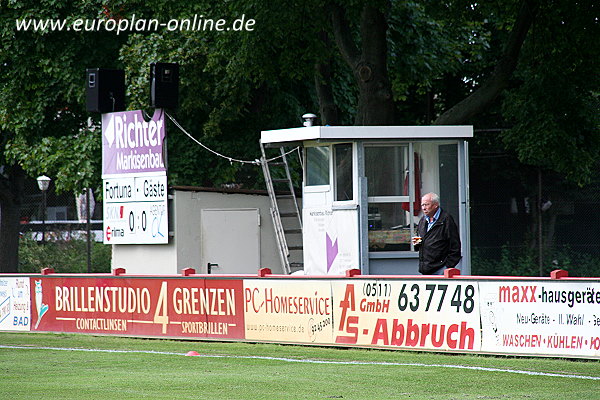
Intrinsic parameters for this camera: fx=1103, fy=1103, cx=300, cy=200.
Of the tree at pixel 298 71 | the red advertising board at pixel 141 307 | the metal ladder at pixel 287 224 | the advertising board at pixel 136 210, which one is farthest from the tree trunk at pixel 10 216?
the red advertising board at pixel 141 307

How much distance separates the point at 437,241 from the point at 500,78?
795cm

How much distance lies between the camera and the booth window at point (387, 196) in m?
17.4

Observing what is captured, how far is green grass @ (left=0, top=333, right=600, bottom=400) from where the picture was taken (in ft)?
30.6

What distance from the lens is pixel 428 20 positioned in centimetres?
2683

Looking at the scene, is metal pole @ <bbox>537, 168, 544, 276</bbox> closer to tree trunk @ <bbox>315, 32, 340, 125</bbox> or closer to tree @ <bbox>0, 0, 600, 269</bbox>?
tree @ <bbox>0, 0, 600, 269</bbox>

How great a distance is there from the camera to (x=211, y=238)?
67.2 feet

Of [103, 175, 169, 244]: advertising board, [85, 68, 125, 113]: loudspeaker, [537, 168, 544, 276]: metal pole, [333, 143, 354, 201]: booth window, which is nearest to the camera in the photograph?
[333, 143, 354, 201]: booth window

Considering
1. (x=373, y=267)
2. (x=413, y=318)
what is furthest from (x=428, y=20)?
(x=413, y=318)

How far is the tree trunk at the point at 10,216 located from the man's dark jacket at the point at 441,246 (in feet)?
74.2

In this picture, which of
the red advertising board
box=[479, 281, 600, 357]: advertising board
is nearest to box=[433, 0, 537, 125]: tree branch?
the red advertising board

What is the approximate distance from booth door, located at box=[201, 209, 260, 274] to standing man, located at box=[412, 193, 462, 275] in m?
6.90

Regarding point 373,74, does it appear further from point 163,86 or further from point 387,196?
point 163,86
